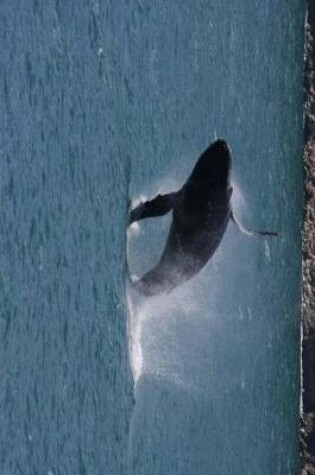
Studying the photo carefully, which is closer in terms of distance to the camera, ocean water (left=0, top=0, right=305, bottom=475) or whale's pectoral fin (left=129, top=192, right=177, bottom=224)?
ocean water (left=0, top=0, right=305, bottom=475)

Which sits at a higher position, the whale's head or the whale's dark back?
the whale's head

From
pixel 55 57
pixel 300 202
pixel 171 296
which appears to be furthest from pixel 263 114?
pixel 55 57

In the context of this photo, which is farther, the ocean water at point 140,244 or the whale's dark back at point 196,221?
the whale's dark back at point 196,221

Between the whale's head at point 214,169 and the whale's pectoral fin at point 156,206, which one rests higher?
the whale's head at point 214,169

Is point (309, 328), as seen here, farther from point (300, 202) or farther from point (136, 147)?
point (136, 147)

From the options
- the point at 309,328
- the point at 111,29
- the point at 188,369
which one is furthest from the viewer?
the point at 309,328
